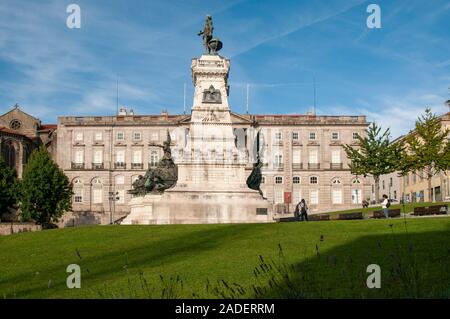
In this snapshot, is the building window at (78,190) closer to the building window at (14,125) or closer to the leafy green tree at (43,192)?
the building window at (14,125)

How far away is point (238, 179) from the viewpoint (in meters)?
36.7

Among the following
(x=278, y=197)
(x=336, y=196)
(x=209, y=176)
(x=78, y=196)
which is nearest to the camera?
(x=209, y=176)

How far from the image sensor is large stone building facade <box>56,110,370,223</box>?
300 feet

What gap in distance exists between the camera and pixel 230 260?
17781 mm

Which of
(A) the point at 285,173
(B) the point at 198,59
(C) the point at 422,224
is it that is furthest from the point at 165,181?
(A) the point at 285,173

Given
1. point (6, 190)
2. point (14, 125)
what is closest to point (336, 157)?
point (6, 190)

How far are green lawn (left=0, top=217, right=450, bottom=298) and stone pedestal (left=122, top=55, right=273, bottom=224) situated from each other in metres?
6.07

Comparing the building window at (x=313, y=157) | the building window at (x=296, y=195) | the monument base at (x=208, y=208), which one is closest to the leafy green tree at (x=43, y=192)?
the building window at (x=296, y=195)

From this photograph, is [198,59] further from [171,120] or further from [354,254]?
[171,120]

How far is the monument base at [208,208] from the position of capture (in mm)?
35750

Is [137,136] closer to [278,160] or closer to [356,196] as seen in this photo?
[278,160]

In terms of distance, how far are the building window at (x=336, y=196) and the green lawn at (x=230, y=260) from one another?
63.5 meters

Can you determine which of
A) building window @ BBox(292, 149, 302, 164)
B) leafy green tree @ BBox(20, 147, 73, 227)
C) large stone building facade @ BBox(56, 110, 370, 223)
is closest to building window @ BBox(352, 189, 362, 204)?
large stone building facade @ BBox(56, 110, 370, 223)

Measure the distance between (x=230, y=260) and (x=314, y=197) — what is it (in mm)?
74981
